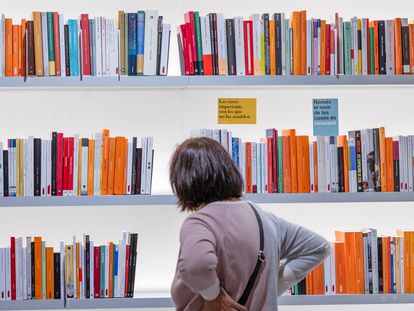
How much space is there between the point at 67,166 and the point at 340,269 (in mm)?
1286

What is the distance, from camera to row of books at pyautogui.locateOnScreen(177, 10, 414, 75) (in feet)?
9.78

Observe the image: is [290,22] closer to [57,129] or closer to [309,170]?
[309,170]

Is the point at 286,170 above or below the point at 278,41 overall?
below

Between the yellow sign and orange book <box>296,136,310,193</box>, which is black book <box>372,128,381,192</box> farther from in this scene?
the yellow sign

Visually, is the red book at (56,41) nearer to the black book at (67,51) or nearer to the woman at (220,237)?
the black book at (67,51)

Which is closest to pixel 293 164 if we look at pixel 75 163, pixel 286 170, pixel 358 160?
pixel 286 170

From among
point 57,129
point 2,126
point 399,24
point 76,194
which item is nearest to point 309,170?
point 399,24

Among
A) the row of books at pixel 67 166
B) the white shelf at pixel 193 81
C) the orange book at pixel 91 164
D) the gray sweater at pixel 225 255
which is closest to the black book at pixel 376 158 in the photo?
the white shelf at pixel 193 81

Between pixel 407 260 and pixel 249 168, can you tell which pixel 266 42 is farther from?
pixel 407 260

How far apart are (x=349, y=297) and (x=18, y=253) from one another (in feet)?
4.76

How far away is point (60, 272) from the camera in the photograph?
115 inches

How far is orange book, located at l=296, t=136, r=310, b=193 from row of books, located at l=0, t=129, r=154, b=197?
67 centimetres

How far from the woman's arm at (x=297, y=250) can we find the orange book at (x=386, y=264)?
30.3 inches

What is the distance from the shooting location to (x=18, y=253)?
2.91m
